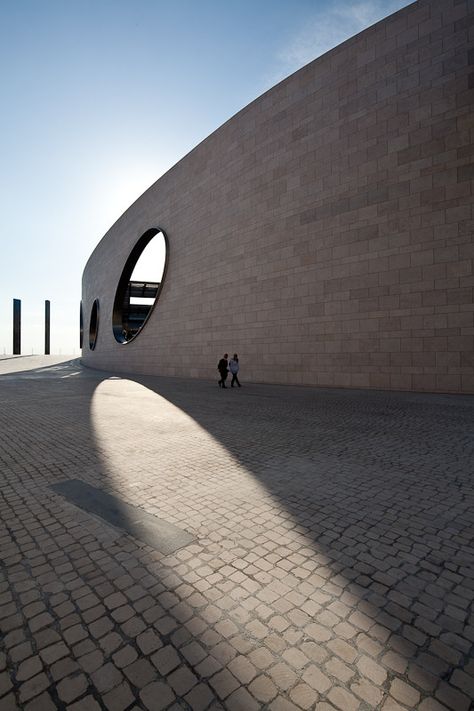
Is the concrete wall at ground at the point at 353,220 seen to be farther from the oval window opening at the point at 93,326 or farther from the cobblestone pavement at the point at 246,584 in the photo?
the oval window opening at the point at 93,326

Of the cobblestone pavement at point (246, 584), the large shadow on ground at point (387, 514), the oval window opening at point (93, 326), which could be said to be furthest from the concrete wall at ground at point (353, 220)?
the oval window opening at point (93, 326)

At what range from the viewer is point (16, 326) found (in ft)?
197

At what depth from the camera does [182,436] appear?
20.6 feet

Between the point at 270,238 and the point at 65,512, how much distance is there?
50.0 feet

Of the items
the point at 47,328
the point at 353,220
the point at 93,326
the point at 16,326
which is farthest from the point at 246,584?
the point at 47,328

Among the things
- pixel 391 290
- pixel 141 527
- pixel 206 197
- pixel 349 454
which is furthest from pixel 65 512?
pixel 206 197

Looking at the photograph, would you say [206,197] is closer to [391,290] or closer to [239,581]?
[391,290]

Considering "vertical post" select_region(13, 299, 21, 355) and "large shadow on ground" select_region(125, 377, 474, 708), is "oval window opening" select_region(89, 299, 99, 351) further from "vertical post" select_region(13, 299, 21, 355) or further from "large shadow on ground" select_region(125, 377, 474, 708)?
"large shadow on ground" select_region(125, 377, 474, 708)

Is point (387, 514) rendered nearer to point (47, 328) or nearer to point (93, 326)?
point (93, 326)

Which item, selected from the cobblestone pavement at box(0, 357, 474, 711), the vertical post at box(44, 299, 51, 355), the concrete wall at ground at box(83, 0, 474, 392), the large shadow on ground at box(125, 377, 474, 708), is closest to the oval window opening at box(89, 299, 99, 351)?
the concrete wall at ground at box(83, 0, 474, 392)

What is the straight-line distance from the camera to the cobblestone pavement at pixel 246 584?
5.16 ft

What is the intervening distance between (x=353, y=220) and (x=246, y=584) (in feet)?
45.7

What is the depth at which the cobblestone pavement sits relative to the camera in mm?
1572

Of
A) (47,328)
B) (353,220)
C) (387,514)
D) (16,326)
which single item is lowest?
(387,514)
